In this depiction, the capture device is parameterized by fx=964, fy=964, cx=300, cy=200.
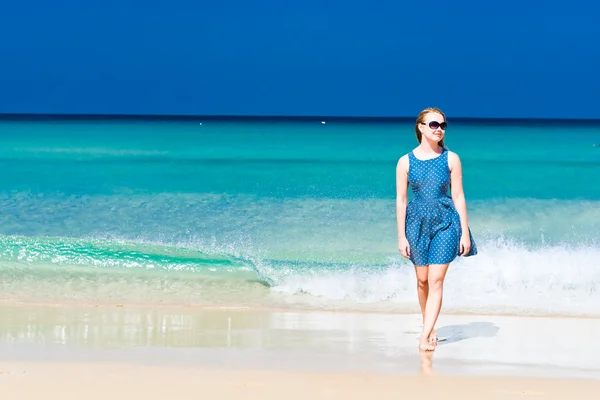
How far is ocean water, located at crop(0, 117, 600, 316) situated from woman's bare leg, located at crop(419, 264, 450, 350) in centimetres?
160

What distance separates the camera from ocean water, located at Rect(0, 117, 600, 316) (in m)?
7.76

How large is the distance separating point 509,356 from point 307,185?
17.5 m

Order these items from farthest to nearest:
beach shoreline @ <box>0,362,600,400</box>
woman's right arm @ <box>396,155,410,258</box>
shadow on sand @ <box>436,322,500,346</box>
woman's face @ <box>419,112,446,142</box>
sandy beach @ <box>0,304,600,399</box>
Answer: shadow on sand @ <box>436,322,500,346</box> → woman's right arm @ <box>396,155,410,258</box> → woman's face @ <box>419,112,446,142</box> → sandy beach @ <box>0,304,600,399</box> → beach shoreline @ <box>0,362,600,400</box>

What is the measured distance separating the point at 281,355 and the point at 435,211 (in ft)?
3.75

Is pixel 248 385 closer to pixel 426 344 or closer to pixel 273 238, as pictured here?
pixel 426 344

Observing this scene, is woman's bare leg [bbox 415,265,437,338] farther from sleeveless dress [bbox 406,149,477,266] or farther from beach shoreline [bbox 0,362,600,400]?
beach shoreline [bbox 0,362,600,400]

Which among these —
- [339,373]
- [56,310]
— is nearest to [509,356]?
[339,373]

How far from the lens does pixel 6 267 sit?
914cm

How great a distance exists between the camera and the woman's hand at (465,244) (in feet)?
17.0

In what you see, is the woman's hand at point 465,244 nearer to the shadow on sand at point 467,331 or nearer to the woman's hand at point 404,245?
the woman's hand at point 404,245

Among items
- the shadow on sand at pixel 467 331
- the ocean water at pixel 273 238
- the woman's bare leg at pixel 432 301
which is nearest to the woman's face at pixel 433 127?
the woman's bare leg at pixel 432 301

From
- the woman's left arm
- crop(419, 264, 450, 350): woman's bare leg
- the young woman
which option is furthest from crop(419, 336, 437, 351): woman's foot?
the woman's left arm

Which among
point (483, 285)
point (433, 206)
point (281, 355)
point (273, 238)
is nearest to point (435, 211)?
point (433, 206)

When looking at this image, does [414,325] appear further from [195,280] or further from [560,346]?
[195,280]
